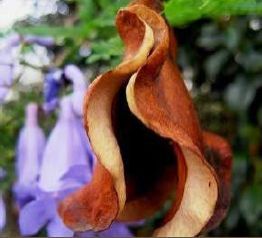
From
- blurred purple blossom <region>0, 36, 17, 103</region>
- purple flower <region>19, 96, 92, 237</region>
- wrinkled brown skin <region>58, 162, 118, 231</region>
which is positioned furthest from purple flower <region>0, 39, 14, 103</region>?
wrinkled brown skin <region>58, 162, 118, 231</region>

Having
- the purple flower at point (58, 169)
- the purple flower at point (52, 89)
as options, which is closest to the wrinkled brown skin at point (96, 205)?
the purple flower at point (58, 169)

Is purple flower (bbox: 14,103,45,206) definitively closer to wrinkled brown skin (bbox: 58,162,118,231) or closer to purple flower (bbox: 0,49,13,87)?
purple flower (bbox: 0,49,13,87)

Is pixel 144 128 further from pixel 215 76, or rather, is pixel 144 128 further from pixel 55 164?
pixel 215 76

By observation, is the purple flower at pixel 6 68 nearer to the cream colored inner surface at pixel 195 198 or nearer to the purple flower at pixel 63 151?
the purple flower at pixel 63 151

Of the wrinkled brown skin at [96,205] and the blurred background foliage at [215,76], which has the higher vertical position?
the wrinkled brown skin at [96,205]

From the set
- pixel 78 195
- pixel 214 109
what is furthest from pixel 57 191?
pixel 214 109

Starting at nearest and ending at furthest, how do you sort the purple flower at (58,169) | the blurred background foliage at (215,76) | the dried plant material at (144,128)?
the dried plant material at (144,128), the purple flower at (58,169), the blurred background foliage at (215,76)

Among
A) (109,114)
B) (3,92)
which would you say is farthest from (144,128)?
(3,92)
